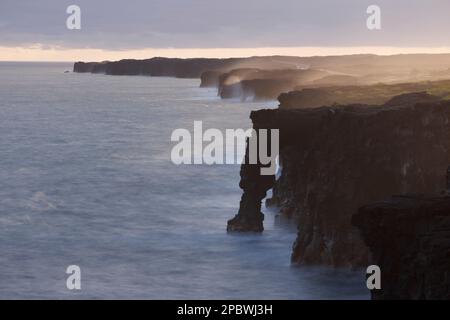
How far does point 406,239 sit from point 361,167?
1867 cm

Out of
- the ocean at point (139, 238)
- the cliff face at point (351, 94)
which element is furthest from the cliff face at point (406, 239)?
the cliff face at point (351, 94)

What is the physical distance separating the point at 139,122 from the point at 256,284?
466ft

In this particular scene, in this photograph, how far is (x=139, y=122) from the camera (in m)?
189

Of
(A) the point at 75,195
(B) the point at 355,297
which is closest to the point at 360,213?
(B) the point at 355,297

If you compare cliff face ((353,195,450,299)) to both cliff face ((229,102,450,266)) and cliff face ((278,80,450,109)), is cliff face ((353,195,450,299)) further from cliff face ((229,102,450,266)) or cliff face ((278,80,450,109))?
cliff face ((278,80,450,109))

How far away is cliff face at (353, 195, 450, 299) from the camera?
101ft

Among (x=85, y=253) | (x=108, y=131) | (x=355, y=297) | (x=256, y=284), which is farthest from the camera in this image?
(x=108, y=131)

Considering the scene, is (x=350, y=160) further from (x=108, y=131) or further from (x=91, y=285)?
(x=108, y=131)

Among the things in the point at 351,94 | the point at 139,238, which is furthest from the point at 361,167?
the point at 351,94

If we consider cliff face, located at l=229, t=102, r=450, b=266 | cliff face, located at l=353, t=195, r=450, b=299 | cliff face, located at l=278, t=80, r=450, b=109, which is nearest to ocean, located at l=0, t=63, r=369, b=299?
cliff face, located at l=229, t=102, r=450, b=266

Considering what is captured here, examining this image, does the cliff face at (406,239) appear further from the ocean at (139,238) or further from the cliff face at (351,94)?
the cliff face at (351,94)

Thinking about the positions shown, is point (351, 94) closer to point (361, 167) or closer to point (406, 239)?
point (361, 167)

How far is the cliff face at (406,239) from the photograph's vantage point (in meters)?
30.9

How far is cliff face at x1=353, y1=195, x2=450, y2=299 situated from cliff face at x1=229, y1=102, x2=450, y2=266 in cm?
1543
